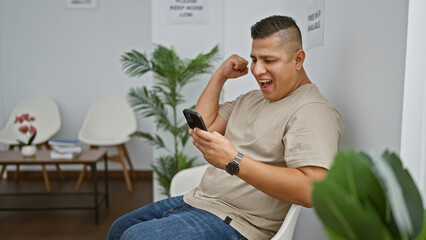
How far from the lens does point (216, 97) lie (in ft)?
6.31

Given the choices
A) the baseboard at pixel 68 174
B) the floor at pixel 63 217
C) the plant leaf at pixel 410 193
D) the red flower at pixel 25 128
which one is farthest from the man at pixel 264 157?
the baseboard at pixel 68 174

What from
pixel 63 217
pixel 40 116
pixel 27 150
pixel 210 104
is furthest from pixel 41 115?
pixel 210 104

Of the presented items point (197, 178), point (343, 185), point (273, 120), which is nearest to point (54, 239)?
point (197, 178)

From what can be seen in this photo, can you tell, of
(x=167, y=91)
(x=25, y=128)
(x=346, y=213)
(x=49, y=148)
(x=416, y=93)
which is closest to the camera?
(x=346, y=213)

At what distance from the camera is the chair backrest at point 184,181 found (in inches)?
80.7

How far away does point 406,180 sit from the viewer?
56 cm

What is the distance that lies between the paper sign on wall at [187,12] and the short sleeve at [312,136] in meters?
2.29

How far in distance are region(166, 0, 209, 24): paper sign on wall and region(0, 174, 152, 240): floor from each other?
6.18ft

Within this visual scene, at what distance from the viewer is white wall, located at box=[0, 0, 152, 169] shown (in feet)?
16.7

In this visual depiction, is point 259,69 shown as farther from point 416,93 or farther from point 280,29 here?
point 416,93

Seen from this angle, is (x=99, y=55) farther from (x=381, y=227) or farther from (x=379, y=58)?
(x=381, y=227)


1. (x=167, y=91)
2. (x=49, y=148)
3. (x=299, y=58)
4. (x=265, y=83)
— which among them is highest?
(x=299, y=58)

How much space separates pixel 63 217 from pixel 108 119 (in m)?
1.68

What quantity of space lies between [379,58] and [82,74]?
4.53 metres
